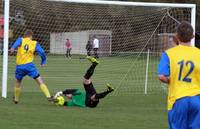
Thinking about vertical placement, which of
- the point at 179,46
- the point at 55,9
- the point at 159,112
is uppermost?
the point at 55,9

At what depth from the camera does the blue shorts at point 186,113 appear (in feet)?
22.6

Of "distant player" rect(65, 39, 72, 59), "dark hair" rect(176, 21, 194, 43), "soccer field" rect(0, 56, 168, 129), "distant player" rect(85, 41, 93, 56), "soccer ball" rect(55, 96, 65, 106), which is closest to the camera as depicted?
"dark hair" rect(176, 21, 194, 43)

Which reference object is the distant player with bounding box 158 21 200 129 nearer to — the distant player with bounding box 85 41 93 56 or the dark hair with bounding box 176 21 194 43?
the dark hair with bounding box 176 21 194 43

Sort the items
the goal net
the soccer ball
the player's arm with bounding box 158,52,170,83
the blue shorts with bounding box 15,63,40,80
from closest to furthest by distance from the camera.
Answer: the player's arm with bounding box 158,52,170,83, the soccer ball, the blue shorts with bounding box 15,63,40,80, the goal net

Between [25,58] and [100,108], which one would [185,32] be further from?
[25,58]

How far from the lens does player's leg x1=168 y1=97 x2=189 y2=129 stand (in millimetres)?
6879

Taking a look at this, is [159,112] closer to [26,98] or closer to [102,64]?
[26,98]

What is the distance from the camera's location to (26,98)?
635 inches

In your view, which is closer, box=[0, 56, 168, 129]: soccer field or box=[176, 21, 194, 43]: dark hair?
box=[176, 21, 194, 43]: dark hair

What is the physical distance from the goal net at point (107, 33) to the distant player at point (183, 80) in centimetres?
1071

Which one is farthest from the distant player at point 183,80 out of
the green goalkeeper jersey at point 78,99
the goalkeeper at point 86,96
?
the green goalkeeper jersey at point 78,99

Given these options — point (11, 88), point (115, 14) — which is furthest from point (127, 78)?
point (11, 88)

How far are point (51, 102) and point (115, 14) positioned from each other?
25.9 feet

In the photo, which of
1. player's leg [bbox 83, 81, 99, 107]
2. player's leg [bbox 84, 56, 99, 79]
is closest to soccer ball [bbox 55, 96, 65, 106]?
player's leg [bbox 83, 81, 99, 107]
